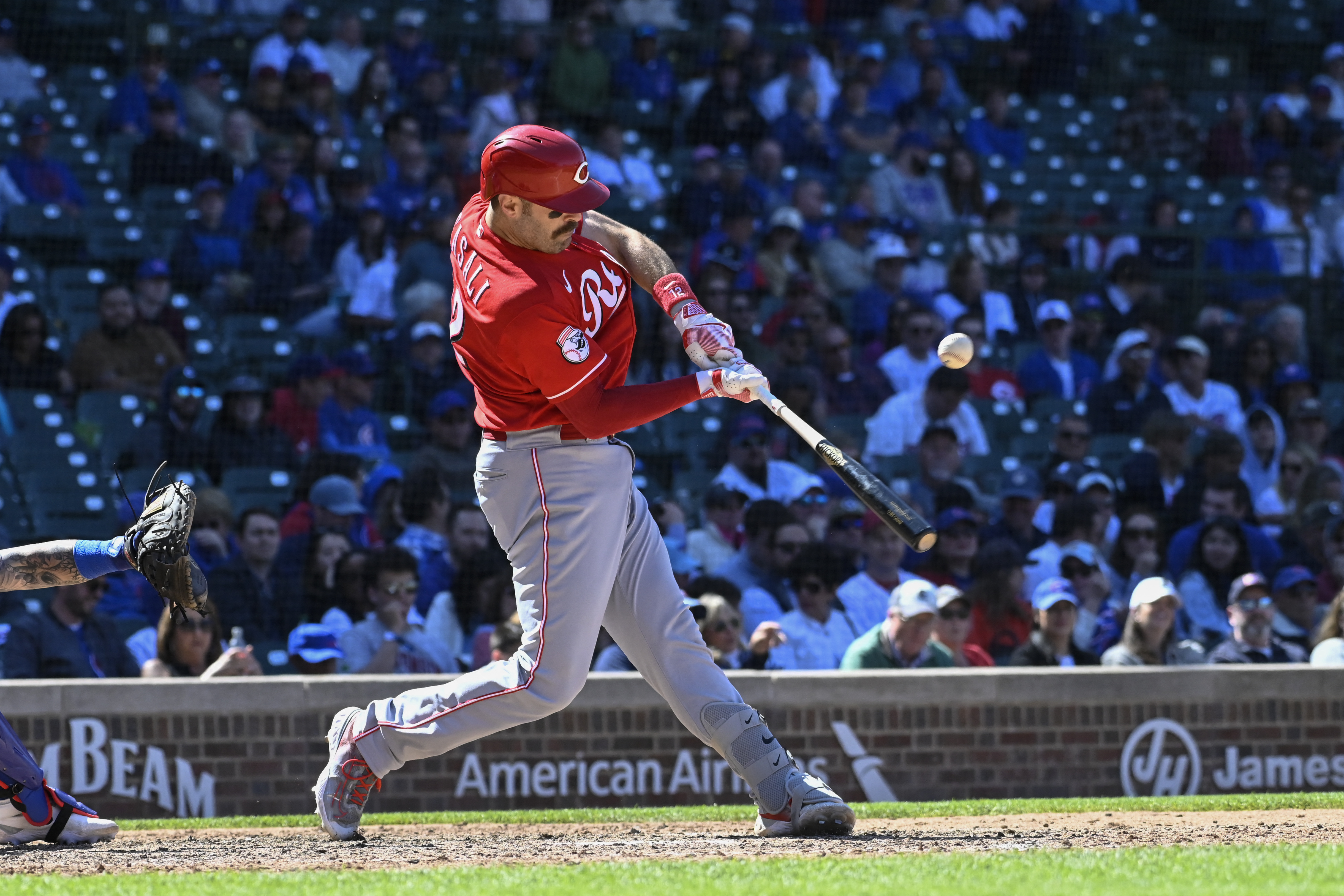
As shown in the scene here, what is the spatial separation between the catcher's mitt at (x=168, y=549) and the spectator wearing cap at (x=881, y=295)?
6870mm

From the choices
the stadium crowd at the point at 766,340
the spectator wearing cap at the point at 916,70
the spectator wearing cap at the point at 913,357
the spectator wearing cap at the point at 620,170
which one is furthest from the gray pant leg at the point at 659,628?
the spectator wearing cap at the point at 916,70

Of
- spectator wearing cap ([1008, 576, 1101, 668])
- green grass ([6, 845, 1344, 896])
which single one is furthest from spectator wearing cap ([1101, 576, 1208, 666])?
green grass ([6, 845, 1344, 896])

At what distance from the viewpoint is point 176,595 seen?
416 centimetres

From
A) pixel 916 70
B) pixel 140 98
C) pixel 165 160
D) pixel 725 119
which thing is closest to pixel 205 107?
pixel 140 98

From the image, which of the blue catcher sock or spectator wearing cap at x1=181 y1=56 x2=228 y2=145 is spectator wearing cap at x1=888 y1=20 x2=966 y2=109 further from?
the blue catcher sock

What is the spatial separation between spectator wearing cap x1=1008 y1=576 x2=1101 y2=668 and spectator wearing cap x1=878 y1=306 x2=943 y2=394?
2811mm

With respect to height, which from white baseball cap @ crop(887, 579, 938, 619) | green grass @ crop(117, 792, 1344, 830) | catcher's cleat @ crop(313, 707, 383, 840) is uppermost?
white baseball cap @ crop(887, 579, 938, 619)

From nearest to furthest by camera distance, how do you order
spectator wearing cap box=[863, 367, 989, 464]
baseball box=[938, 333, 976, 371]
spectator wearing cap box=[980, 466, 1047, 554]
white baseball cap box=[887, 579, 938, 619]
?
baseball box=[938, 333, 976, 371] < white baseball cap box=[887, 579, 938, 619] < spectator wearing cap box=[980, 466, 1047, 554] < spectator wearing cap box=[863, 367, 989, 464]

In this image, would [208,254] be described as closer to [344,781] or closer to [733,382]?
[344,781]

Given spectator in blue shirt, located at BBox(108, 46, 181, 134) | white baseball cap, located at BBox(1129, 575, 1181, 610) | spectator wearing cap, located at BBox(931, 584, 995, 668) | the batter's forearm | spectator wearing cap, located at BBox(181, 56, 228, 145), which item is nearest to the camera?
the batter's forearm

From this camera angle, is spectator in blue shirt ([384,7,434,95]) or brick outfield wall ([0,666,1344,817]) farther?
spectator in blue shirt ([384,7,434,95])

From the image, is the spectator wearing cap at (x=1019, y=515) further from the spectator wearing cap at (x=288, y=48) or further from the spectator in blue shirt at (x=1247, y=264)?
the spectator wearing cap at (x=288, y=48)

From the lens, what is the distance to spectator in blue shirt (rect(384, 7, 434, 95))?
1209 centimetres

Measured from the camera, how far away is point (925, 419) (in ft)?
32.1
